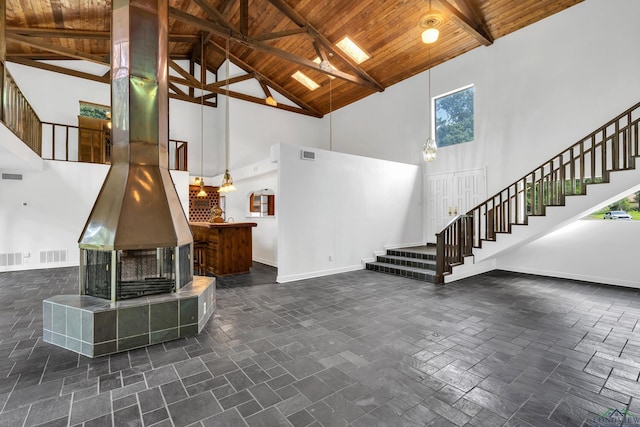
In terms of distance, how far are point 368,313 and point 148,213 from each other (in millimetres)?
3023

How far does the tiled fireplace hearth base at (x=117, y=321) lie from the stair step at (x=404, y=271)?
4.31 meters

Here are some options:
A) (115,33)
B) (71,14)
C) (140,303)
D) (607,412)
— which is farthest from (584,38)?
(71,14)

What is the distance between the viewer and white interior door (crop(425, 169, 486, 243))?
7059 millimetres

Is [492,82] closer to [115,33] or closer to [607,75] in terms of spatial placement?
[607,75]

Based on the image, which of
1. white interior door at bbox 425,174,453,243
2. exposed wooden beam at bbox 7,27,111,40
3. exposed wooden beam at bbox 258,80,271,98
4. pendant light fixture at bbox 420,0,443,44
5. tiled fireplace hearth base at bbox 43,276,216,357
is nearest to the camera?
tiled fireplace hearth base at bbox 43,276,216,357

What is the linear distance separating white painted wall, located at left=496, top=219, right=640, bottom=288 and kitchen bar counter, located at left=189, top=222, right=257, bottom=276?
248 inches

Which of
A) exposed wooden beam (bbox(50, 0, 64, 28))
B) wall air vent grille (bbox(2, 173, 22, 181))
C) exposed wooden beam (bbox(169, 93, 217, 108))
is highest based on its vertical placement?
exposed wooden beam (bbox(50, 0, 64, 28))

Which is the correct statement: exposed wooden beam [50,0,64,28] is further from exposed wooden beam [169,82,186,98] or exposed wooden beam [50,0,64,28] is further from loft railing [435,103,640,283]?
loft railing [435,103,640,283]

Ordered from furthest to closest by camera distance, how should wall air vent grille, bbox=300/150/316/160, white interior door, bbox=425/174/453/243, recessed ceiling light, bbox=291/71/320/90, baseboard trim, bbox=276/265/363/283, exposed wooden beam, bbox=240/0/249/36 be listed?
recessed ceiling light, bbox=291/71/320/90, white interior door, bbox=425/174/453/243, exposed wooden beam, bbox=240/0/249/36, wall air vent grille, bbox=300/150/316/160, baseboard trim, bbox=276/265/363/283

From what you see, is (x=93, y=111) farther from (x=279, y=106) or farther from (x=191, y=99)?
(x=279, y=106)

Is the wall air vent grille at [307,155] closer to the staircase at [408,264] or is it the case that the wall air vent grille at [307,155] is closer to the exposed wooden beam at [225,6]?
the staircase at [408,264]

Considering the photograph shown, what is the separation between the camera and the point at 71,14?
6.64 m

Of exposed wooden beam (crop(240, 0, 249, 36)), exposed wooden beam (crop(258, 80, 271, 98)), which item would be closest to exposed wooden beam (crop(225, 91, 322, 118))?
exposed wooden beam (crop(258, 80, 271, 98))

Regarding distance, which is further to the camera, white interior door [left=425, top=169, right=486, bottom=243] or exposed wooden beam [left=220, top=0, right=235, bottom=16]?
exposed wooden beam [left=220, top=0, right=235, bottom=16]
